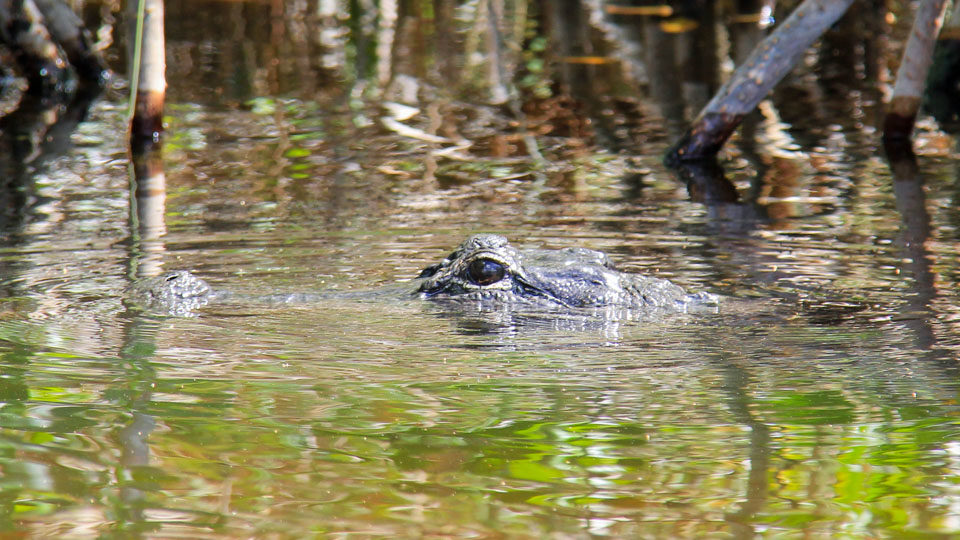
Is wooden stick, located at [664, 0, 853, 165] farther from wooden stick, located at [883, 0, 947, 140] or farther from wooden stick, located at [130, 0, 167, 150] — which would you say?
wooden stick, located at [130, 0, 167, 150]

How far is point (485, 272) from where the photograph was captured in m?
6.04

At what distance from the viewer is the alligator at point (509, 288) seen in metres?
5.96

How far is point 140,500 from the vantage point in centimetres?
359

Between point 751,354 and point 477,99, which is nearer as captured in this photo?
point 751,354

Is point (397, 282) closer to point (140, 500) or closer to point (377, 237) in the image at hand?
point (377, 237)

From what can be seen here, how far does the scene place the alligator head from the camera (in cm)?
598

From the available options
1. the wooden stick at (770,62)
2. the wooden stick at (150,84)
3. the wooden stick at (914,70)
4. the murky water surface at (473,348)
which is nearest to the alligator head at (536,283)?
the murky water surface at (473,348)

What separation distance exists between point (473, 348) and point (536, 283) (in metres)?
0.78

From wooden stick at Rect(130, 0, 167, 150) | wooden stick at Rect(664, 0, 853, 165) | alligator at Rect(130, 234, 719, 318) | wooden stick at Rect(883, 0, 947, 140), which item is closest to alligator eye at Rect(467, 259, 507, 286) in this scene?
alligator at Rect(130, 234, 719, 318)

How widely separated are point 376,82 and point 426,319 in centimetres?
794

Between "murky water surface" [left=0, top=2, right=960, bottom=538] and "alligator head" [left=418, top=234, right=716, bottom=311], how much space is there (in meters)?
0.20

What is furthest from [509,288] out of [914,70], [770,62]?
[914,70]

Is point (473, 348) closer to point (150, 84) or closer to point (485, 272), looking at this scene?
point (485, 272)

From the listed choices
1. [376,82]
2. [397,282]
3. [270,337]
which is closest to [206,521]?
[270,337]
